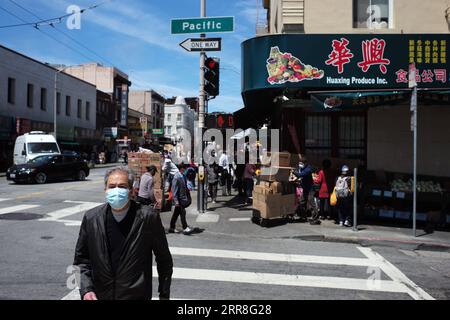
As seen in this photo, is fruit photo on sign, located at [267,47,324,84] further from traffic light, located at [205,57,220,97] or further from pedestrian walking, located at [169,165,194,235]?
pedestrian walking, located at [169,165,194,235]

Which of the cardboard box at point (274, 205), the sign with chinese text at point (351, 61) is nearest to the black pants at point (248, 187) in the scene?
the cardboard box at point (274, 205)

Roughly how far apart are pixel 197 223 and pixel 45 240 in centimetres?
394

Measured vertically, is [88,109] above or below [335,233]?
above

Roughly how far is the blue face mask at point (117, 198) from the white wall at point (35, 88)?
34714mm

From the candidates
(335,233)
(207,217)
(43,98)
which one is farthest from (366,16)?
(43,98)

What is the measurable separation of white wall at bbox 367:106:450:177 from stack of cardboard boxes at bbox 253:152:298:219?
8.50ft

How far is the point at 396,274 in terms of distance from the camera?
7.57 metres

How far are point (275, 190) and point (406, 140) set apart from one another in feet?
13.6

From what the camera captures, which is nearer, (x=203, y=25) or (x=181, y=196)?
(x=181, y=196)

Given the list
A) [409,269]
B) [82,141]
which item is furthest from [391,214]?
[82,141]

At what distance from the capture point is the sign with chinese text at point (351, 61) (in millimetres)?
11750

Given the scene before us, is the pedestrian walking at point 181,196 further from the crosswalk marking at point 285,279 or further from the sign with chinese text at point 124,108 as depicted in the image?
the sign with chinese text at point 124,108

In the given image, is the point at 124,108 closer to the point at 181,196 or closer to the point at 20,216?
the point at 20,216

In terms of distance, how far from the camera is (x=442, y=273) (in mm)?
7750
